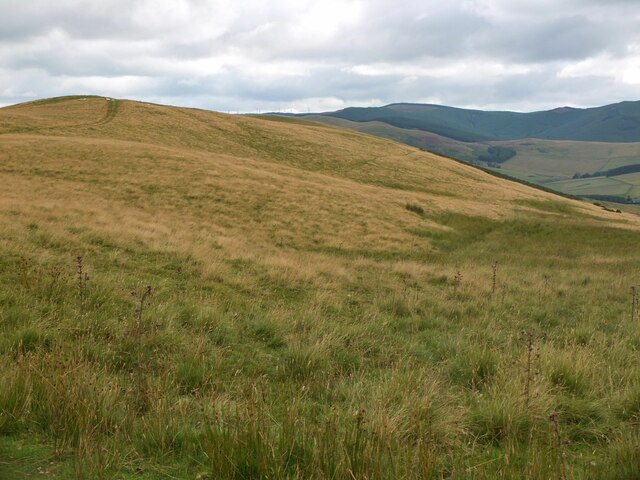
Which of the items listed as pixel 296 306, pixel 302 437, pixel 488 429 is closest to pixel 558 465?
pixel 488 429

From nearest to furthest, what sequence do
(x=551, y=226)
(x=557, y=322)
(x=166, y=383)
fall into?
(x=166, y=383), (x=557, y=322), (x=551, y=226)

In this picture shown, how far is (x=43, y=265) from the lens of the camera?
395 inches

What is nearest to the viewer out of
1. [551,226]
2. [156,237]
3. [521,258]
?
[156,237]

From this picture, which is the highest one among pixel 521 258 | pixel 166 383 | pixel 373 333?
pixel 166 383

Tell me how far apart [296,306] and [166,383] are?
18.7 feet

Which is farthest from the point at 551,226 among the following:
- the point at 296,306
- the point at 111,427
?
the point at 111,427

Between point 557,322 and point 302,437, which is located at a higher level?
point 302,437

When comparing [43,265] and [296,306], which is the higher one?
[43,265]

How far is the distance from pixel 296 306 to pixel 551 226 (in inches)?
1344

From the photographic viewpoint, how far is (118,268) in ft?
38.2

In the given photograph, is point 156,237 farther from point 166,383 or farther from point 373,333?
point 166,383

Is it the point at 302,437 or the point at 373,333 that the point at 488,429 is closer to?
the point at 302,437

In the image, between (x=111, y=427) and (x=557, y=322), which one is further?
(x=557, y=322)

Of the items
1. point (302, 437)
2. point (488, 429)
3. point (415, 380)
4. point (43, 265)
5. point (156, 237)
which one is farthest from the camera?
point (156, 237)
